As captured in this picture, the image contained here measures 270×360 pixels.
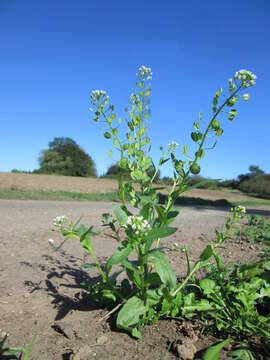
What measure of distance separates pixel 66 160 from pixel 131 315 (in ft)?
136

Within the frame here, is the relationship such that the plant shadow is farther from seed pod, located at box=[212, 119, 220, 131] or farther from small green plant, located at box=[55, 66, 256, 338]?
seed pod, located at box=[212, 119, 220, 131]

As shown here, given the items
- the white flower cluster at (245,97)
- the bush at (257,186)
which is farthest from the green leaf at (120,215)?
the bush at (257,186)

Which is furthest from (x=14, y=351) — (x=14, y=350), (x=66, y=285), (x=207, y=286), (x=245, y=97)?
(x=245, y=97)

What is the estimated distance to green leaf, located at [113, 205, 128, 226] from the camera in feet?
5.12

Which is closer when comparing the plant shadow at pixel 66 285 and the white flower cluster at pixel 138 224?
the white flower cluster at pixel 138 224

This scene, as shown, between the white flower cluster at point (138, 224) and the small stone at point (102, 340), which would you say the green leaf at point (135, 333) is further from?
the white flower cluster at point (138, 224)

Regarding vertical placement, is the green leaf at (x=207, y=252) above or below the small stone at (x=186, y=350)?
above

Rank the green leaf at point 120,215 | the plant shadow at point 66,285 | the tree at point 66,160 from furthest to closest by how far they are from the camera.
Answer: the tree at point 66,160, the plant shadow at point 66,285, the green leaf at point 120,215

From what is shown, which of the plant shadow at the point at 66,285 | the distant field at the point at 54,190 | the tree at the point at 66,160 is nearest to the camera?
the plant shadow at the point at 66,285

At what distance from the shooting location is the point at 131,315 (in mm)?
1483

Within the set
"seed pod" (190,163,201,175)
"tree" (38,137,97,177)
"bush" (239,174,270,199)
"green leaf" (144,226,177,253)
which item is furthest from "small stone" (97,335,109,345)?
"tree" (38,137,97,177)

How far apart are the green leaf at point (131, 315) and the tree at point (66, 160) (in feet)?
128

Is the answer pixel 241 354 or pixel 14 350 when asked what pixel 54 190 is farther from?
pixel 241 354

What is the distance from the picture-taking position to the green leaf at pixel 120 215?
1.56 metres
